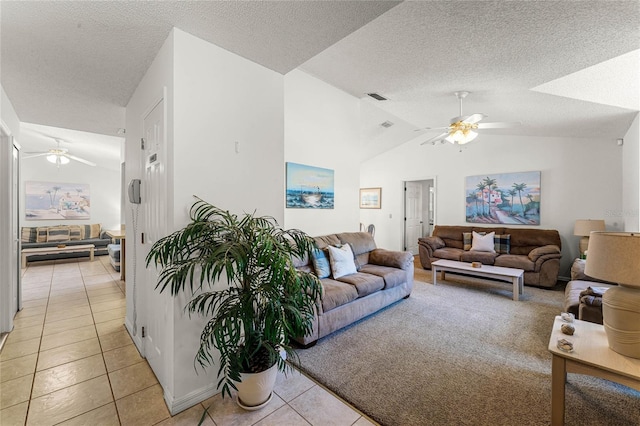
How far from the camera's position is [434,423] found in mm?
1683

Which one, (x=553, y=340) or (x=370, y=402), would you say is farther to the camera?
(x=370, y=402)

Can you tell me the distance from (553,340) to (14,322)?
16.6 feet

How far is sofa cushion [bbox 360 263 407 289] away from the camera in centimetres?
346

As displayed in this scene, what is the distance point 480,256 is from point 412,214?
9.13 feet

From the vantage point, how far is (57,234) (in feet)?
22.6

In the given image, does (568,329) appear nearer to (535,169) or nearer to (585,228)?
(585,228)

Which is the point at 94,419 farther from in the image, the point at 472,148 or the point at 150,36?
the point at 472,148

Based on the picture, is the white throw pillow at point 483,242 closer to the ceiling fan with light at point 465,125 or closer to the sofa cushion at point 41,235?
the ceiling fan with light at point 465,125

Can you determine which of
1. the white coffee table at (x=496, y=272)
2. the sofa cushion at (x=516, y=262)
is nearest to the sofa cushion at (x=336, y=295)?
the white coffee table at (x=496, y=272)

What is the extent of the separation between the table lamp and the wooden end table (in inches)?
3.3

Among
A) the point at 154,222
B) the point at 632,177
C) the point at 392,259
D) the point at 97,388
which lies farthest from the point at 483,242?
the point at 97,388

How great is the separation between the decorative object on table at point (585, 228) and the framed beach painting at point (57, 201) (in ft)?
36.3

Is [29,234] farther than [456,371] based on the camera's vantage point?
Yes

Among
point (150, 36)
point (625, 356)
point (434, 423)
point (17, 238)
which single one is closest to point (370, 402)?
point (434, 423)
